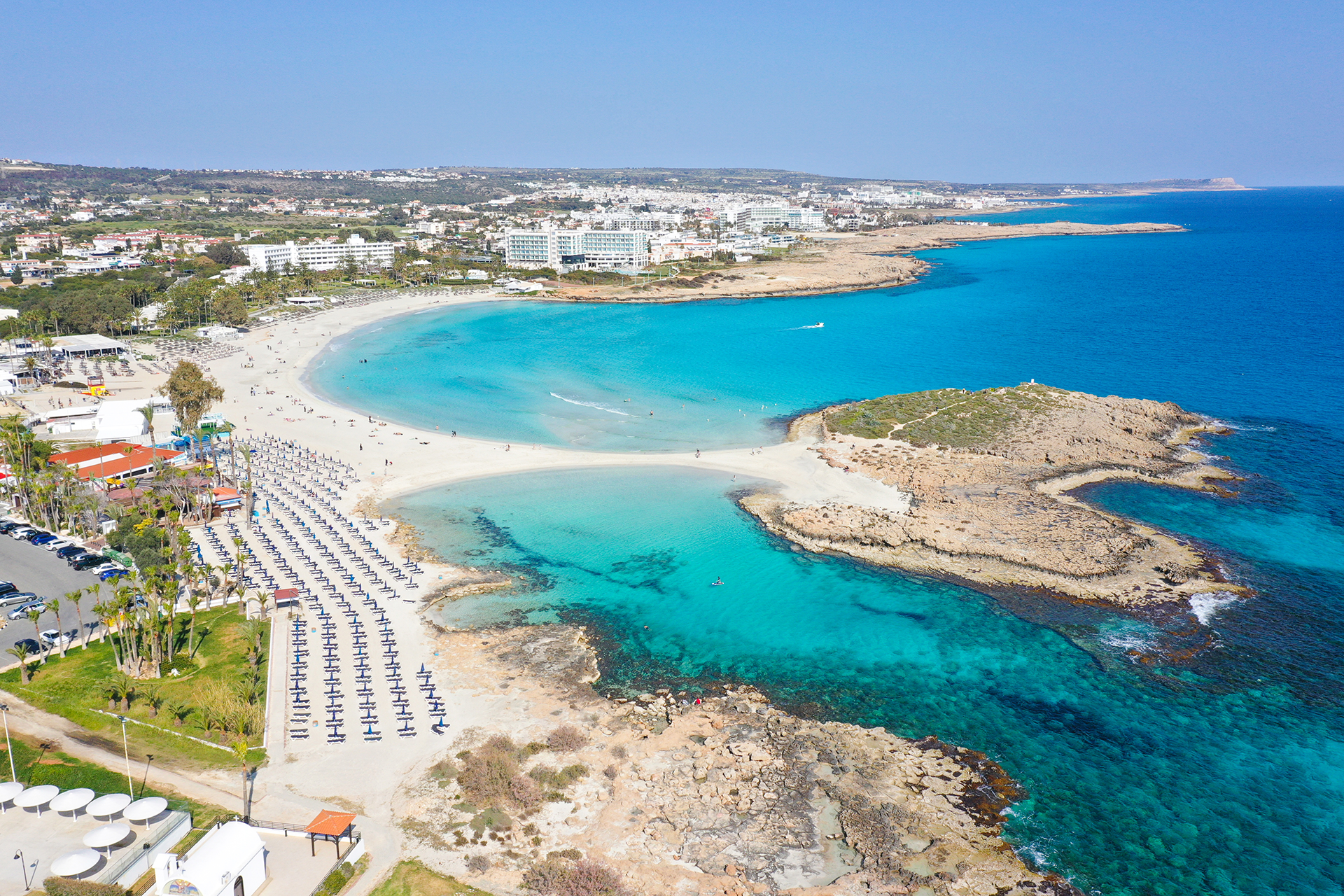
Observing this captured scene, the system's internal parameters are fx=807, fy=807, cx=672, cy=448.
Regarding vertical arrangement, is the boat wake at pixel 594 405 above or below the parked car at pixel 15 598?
above

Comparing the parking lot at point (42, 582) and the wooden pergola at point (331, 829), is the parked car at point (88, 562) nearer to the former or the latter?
the parking lot at point (42, 582)

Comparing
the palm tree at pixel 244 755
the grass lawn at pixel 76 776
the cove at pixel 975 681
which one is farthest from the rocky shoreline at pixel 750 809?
the grass lawn at pixel 76 776

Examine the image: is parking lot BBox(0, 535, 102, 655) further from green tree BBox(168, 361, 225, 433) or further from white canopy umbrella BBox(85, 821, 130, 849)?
white canopy umbrella BBox(85, 821, 130, 849)

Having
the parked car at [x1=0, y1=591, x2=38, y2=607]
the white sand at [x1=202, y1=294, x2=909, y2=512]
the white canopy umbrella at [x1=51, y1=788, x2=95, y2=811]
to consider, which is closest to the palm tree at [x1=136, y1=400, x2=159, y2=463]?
the white sand at [x1=202, y1=294, x2=909, y2=512]

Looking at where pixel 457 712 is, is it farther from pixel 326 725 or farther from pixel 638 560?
pixel 638 560

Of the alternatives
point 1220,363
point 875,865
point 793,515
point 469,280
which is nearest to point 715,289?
point 469,280
